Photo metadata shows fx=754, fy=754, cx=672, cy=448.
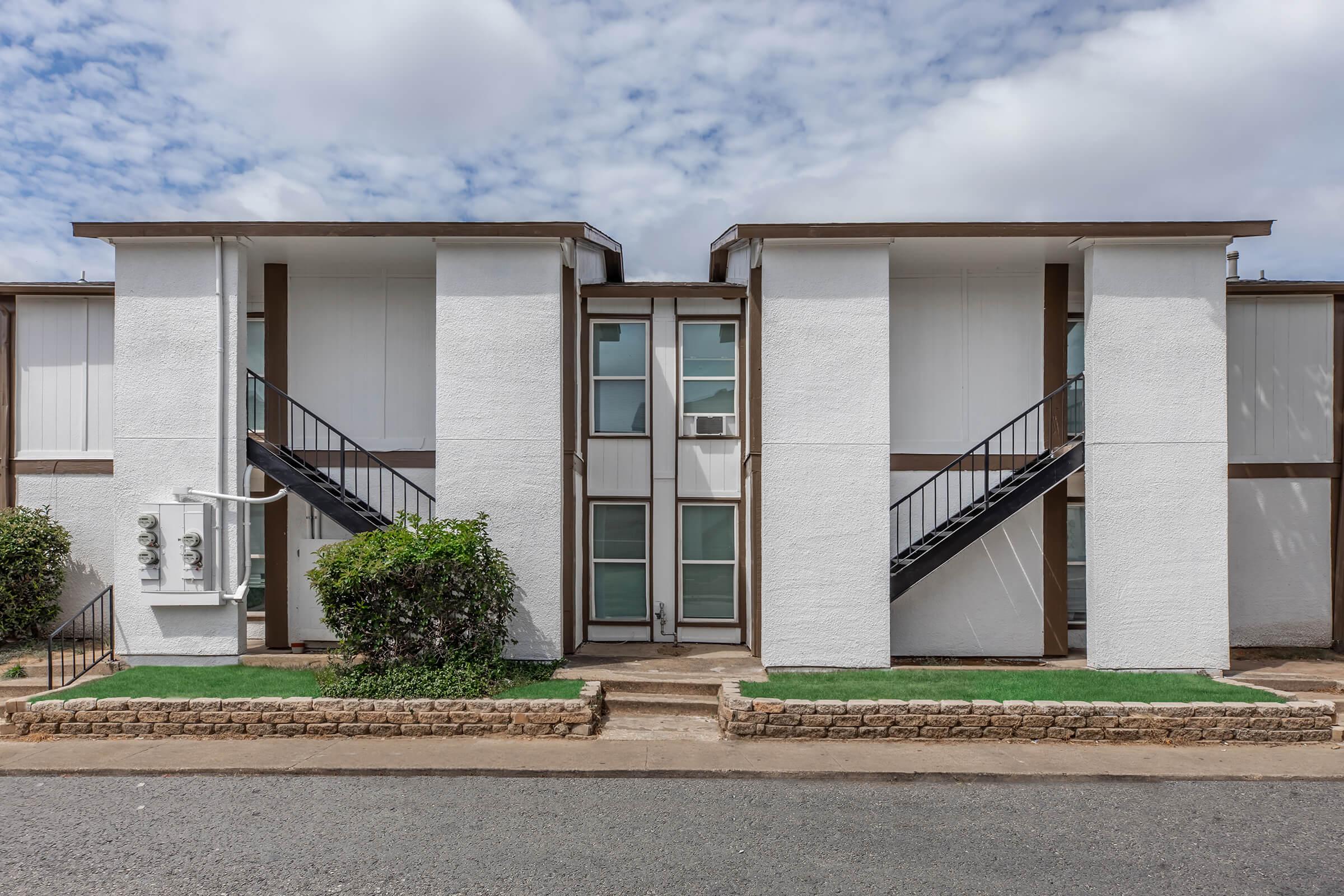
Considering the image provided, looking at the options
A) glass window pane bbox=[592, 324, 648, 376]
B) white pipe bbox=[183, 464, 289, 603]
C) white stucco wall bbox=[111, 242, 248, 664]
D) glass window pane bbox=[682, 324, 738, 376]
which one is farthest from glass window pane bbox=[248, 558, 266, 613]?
glass window pane bbox=[682, 324, 738, 376]

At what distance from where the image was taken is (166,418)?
10.1 m

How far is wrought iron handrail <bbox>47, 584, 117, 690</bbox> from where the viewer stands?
32.0 feet

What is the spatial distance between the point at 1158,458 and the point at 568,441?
25.6 ft

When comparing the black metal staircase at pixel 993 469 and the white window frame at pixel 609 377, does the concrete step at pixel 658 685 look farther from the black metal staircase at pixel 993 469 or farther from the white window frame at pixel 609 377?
the white window frame at pixel 609 377

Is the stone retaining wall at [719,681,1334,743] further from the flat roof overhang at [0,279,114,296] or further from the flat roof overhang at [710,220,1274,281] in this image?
the flat roof overhang at [0,279,114,296]

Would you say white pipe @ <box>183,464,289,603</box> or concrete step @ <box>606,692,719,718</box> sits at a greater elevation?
white pipe @ <box>183,464,289,603</box>

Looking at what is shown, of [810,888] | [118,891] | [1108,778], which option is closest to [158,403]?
[118,891]

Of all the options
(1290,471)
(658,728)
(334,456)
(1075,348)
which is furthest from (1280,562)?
(334,456)

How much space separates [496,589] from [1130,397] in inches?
336

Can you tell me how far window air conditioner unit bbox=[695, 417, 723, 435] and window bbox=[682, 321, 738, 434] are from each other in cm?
6

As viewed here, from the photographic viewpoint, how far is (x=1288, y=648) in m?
11.3

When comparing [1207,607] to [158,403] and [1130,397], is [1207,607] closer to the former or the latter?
[1130,397]

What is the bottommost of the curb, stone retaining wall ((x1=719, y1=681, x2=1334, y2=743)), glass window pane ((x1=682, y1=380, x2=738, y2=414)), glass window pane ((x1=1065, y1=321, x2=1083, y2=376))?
the curb

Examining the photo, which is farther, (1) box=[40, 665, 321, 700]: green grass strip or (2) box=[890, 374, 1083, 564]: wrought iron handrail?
(2) box=[890, 374, 1083, 564]: wrought iron handrail
